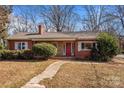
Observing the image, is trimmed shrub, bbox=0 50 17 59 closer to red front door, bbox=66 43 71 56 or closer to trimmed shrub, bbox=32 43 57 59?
trimmed shrub, bbox=32 43 57 59

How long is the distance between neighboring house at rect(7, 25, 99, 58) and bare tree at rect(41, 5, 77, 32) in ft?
62.3

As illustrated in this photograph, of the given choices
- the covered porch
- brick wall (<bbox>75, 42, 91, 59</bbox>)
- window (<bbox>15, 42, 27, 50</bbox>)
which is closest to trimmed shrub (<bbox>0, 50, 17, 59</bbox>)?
window (<bbox>15, 42, 27, 50</bbox>)

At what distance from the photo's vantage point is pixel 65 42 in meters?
32.2

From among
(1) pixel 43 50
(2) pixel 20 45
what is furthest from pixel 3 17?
(1) pixel 43 50

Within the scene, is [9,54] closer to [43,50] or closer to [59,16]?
[43,50]

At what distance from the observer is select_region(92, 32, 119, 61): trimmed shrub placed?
27.1 m

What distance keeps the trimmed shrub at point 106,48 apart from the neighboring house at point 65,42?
1.83 m

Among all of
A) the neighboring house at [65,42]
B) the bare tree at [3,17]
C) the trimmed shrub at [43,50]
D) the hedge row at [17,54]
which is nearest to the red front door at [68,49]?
the neighboring house at [65,42]

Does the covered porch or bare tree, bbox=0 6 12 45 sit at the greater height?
bare tree, bbox=0 6 12 45

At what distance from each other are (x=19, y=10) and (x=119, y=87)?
43794 millimetres

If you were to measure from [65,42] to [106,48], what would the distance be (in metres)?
6.70

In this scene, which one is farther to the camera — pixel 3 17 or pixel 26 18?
pixel 26 18

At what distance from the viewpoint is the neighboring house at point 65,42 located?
98.7 ft
